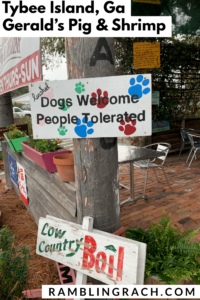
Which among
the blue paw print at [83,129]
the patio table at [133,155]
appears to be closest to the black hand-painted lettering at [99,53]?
the blue paw print at [83,129]

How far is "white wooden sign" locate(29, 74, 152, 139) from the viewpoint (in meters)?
1.24

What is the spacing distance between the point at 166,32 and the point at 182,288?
149 cm

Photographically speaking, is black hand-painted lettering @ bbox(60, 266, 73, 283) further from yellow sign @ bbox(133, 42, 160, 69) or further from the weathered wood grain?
yellow sign @ bbox(133, 42, 160, 69)

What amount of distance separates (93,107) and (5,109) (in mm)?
4117

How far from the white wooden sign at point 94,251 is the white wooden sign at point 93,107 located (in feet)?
1.95

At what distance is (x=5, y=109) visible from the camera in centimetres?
484

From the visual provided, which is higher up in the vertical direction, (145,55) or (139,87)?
(145,55)

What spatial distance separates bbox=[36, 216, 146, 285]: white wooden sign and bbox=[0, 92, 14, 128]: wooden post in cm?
386

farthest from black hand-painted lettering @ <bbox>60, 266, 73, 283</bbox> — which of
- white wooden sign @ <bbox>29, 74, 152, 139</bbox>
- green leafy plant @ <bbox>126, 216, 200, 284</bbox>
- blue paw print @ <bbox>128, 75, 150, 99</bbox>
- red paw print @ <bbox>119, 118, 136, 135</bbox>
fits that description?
blue paw print @ <bbox>128, 75, 150, 99</bbox>

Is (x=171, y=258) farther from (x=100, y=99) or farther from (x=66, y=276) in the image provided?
(x=100, y=99)

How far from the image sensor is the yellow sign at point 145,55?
4.79 metres

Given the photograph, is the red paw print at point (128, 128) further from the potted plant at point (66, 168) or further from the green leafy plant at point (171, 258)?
the green leafy plant at point (171, 258)

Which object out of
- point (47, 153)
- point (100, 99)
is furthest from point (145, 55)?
point (100, 99)

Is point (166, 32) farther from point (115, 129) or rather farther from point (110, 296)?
point (110, 296)
